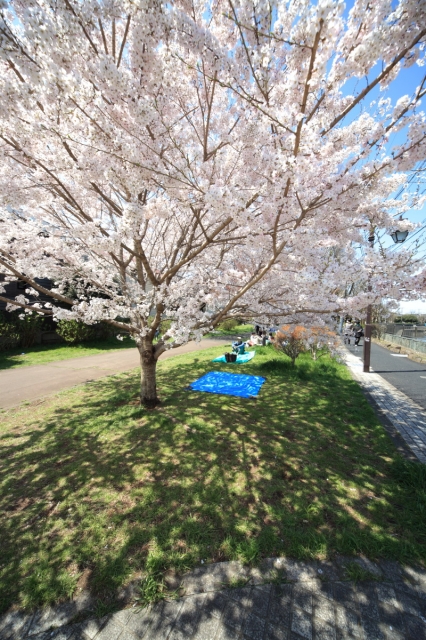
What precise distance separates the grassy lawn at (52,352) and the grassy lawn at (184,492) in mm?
6231

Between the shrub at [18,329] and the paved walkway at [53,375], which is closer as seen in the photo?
the paved walkway at [53,375]

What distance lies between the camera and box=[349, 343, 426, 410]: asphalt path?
8.57 metres

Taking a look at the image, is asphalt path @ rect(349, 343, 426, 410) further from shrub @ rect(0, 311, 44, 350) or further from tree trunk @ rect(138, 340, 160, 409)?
shrub @ rect(0, 311, 44, 350)

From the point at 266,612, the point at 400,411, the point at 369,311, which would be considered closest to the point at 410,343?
the point at 369,311

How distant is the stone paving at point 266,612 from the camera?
2020 mm

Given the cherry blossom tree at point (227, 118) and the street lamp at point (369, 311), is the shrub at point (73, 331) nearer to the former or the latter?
the cherry blossom tree at point (227, 118)

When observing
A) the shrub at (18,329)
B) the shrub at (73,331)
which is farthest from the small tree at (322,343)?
the shrub at (18,329)

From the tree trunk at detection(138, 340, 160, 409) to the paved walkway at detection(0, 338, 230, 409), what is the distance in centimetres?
A: 329

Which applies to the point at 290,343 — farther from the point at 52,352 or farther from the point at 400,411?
the point at 52,352

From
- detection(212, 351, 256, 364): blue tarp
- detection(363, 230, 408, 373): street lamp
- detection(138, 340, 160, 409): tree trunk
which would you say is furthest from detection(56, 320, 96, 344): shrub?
detection(363, 230, 408, 373): street lamp

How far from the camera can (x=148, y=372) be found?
6.15m

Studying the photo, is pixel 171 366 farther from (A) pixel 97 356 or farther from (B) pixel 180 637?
(B) pixel 180 637

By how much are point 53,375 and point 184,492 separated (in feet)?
26.1

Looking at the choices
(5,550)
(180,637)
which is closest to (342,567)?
(180,637)
